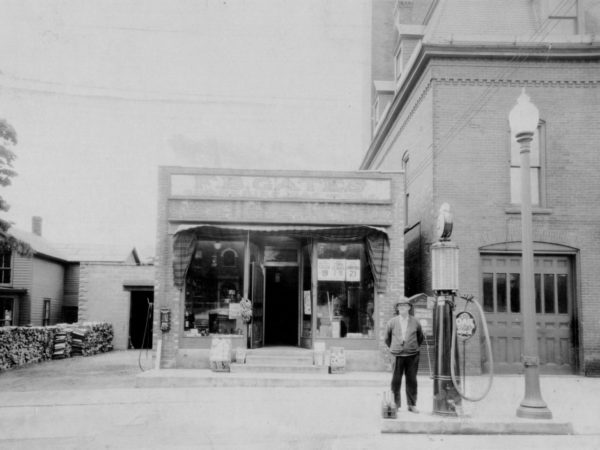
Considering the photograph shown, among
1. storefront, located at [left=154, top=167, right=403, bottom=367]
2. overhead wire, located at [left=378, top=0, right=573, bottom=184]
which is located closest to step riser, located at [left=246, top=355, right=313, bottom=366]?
storefront, located at [left=154, top=167, right=403, bottom=367]

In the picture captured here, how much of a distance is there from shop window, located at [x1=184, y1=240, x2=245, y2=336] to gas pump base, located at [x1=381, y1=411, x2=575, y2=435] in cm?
779

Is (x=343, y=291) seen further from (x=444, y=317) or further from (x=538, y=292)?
(x=444, y=317)

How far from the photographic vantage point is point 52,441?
27.7 feet

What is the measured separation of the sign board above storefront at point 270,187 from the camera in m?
16.0

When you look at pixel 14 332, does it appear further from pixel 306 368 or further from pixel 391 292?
pixel 391 292

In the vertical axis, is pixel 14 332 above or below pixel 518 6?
below

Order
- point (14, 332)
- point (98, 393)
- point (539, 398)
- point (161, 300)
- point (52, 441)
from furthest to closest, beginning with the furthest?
point (14, 332)
point (161, 300)
point (98, 393)
point (539, 398)
point (52, 441)

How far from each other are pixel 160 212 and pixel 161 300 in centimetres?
231

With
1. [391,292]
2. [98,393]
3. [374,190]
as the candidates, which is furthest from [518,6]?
[98,393]

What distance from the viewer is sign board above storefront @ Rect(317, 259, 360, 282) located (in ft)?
53.5

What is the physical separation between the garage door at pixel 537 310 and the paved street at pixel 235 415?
91 centimetres

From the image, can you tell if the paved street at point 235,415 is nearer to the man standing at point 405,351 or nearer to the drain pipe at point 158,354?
the man standing at point 405,351

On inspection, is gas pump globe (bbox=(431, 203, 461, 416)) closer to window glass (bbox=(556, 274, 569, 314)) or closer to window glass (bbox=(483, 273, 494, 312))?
window glass (bbox=(483, 273, 494, 312))

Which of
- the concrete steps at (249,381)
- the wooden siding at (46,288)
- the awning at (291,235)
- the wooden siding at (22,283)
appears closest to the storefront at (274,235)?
the awning at (291,235)
